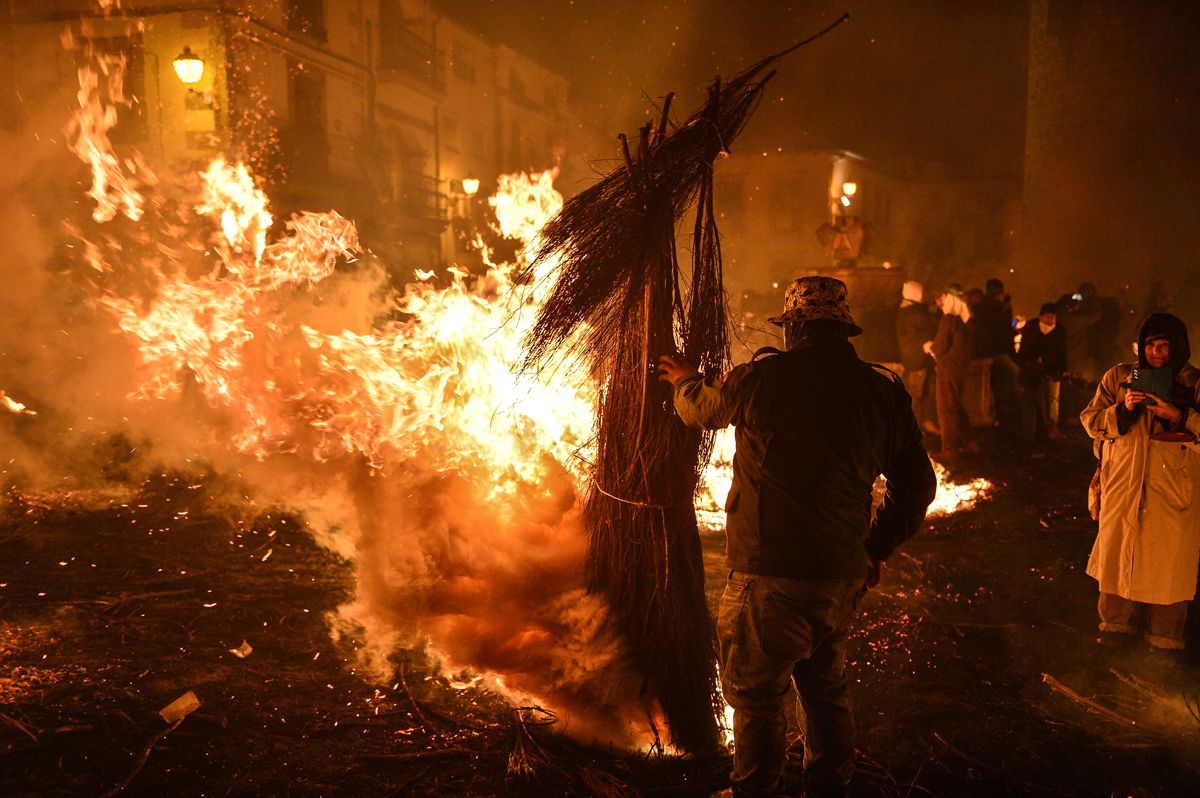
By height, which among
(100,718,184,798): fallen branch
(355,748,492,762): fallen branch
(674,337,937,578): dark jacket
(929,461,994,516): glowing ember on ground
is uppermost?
(674,337,937,578): dark jacket

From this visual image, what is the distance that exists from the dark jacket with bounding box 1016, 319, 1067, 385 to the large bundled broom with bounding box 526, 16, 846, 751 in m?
8.26

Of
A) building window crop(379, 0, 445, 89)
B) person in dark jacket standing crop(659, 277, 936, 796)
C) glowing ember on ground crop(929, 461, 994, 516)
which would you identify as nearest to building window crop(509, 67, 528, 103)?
building window crop(379, 0, 445, 89)

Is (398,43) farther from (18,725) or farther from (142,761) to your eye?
(142,761)

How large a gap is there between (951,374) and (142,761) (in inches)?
367

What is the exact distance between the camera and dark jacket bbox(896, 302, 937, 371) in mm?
10812

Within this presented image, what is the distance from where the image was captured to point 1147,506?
4.66m

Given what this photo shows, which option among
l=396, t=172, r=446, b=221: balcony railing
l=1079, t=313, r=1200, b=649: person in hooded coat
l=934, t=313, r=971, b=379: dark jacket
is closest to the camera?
l=1079, t=313, r=1200, b=649: person in hooded coat

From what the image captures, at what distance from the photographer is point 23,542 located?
629 cm

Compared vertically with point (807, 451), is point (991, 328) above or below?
above

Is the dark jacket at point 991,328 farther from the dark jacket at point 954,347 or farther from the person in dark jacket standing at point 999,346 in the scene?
the dark jacket at point 954,347

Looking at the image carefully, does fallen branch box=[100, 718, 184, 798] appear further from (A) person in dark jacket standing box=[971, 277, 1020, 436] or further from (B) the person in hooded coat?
(A) person in dark jacket standing box=[971, 277, 1020, 436]

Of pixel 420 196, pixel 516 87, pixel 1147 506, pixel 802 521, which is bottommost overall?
pixel 1147 506

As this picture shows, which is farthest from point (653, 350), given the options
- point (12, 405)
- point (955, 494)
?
point (12, 405)

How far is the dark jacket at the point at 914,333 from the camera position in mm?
10812
